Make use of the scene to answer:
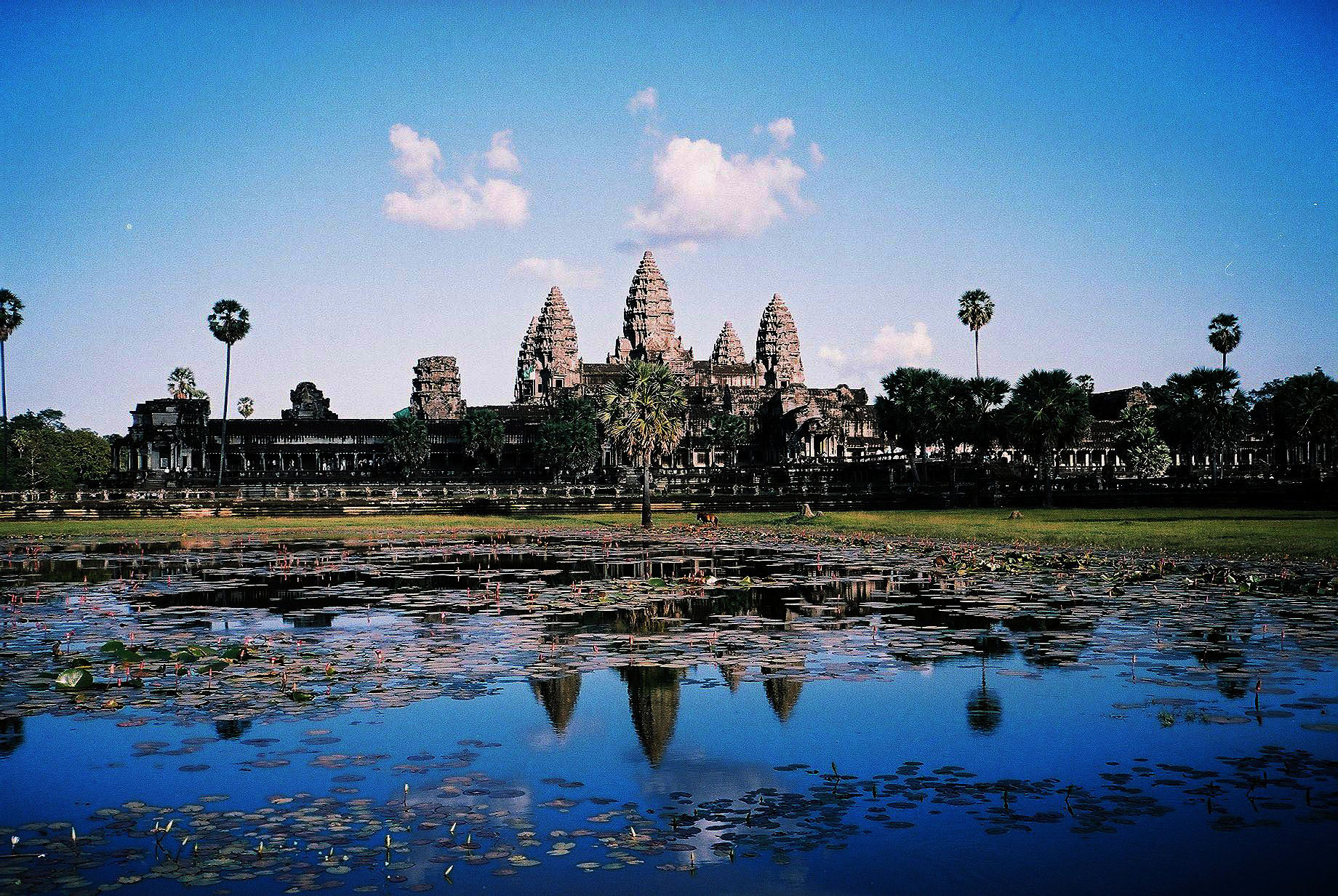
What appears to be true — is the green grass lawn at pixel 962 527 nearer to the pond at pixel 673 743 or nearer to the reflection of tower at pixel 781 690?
the pond at pixel 673 743

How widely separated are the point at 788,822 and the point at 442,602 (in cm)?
1399

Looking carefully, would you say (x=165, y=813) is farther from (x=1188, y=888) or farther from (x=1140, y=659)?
(x=1140, y=659)

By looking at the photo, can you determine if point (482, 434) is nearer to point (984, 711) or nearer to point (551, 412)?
point (551, 412)

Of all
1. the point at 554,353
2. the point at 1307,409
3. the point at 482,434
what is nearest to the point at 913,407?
the point at 1307,409

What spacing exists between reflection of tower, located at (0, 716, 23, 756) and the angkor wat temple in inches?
3767

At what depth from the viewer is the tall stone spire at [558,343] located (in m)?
182

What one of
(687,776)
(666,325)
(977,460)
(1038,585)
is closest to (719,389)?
(666,325)

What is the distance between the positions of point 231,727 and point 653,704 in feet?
15.2

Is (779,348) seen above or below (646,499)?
above

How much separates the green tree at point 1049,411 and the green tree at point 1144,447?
112 feet

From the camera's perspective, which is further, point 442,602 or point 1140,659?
point 442,602

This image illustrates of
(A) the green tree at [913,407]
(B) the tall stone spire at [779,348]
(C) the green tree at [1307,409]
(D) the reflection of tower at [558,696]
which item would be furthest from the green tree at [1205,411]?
(B) the tall stone spire at [779,348]

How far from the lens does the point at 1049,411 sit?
6906 centimetres

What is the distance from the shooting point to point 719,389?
169375 millimetres
